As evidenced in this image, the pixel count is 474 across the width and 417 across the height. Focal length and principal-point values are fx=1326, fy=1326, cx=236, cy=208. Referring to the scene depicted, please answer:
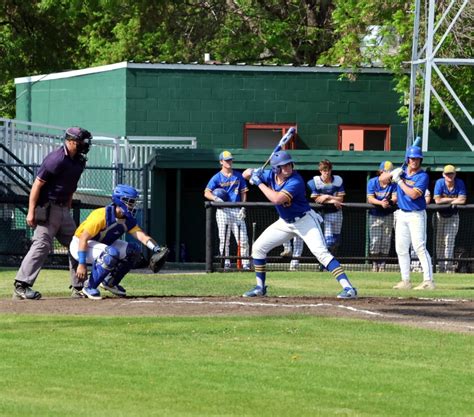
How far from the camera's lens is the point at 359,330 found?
1224 centimetres

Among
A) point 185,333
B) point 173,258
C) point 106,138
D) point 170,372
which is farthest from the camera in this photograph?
point 106,138

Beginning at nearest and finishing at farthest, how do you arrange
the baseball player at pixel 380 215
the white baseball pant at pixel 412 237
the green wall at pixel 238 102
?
the white baseball pant at pixel 412 237 < the baseball player at pixel 380 215 < the green wall at pixel 238 102

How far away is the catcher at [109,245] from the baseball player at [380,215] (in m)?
6.99

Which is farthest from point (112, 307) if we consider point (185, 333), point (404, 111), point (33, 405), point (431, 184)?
point (404, 111)

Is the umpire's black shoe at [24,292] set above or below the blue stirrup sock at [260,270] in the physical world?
below

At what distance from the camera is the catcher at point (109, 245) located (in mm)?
14461

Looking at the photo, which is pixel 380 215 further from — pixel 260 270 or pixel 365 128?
pixel 365 128

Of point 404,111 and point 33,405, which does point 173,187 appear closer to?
point 404,111

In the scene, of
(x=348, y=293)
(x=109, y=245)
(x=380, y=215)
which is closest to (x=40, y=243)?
(x=109, y=245)

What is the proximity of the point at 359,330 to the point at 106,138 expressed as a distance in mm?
15587

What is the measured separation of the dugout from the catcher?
27.2 feet

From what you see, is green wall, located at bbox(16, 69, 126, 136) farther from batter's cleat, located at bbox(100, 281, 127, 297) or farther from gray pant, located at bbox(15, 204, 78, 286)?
gray pant, located at bbox(15, 204, 78, 286)

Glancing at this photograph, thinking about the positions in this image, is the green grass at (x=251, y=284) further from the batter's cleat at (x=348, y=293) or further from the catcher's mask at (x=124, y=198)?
the catcher's mask at (x=124, y=198)

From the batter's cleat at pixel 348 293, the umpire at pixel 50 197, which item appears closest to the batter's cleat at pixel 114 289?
the umpire at pixel 50 197
